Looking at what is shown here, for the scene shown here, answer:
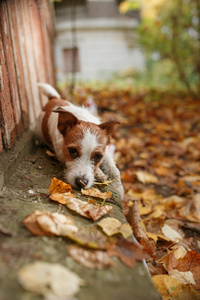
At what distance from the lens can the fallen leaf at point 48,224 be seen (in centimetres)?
159

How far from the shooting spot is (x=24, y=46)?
3416 mm

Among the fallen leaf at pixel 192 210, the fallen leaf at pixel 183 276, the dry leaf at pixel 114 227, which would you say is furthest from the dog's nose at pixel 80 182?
the fallen leaf at pixel 192 210

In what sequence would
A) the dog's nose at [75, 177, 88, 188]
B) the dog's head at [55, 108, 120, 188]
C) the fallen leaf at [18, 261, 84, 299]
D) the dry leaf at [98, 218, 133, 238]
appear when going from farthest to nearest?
the dog's head at [55, 108, 120, 188]
the dog's nose at [75, 177, 88, 188]
the dry leaf at [98, 218, 133, 238]
the fallen leaf at [18, 261, 84, 299]

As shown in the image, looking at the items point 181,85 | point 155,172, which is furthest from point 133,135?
point 181,85

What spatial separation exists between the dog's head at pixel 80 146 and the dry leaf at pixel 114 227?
57cm

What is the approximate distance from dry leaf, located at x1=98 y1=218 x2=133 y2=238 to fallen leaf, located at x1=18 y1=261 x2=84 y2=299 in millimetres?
463

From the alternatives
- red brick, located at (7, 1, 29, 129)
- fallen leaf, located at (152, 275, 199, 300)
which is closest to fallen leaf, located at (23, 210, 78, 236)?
fallen leaf, located at (152, 275, 199, 300)

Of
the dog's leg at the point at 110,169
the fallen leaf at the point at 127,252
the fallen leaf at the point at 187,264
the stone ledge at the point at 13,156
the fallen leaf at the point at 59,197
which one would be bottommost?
the fallen leaf at the point at 187,264

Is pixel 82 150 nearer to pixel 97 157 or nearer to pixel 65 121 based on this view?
pixel 97 157

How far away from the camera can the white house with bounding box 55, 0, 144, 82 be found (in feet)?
60.0

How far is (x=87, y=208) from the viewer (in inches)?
76.2

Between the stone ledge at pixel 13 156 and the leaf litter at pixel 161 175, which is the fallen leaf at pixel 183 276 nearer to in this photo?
the leaf litter at pixel 161 175

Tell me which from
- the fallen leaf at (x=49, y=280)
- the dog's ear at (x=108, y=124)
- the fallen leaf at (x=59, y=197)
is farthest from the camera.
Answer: the dog's ear at (x=108, y=124)

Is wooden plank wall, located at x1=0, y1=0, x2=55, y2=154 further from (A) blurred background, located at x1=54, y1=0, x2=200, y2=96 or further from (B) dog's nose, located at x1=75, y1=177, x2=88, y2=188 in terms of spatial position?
(A) blurred background, located at x1=54, y1=0, x2=200, y2=96
